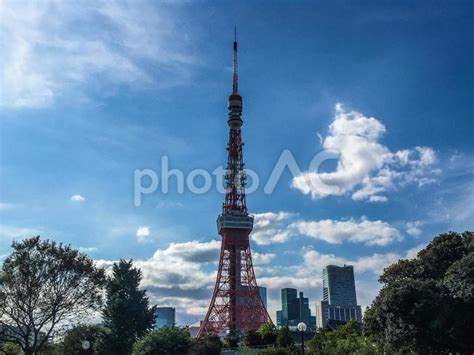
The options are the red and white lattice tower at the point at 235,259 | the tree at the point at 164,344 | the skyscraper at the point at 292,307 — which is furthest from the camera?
the skyscraper at the point at 292,307

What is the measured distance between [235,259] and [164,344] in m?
38.1

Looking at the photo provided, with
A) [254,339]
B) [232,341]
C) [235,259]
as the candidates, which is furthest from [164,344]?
[235,259]

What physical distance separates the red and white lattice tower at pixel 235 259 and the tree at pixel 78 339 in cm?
2260

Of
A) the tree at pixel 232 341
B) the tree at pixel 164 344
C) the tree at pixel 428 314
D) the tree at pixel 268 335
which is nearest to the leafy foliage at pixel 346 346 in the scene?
the tree at pixel 428 314

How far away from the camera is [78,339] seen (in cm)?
4172

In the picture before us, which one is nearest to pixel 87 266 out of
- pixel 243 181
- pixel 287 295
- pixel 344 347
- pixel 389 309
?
pixel 344 347

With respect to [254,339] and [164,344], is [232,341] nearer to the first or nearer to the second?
[254,339]

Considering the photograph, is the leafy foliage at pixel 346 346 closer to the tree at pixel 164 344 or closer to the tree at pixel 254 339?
the tree at pixel 164 344

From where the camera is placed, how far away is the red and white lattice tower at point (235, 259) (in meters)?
65.4

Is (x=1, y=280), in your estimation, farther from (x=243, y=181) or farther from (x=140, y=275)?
(x=243, y=181)

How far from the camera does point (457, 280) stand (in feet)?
91.6

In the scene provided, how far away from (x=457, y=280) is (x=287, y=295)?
6481 inches

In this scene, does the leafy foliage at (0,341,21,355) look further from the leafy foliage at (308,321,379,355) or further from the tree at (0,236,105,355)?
the leafy foliage at (308,321,379,355)

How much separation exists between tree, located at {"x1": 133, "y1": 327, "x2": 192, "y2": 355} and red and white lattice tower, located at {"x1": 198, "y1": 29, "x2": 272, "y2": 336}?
104ft
